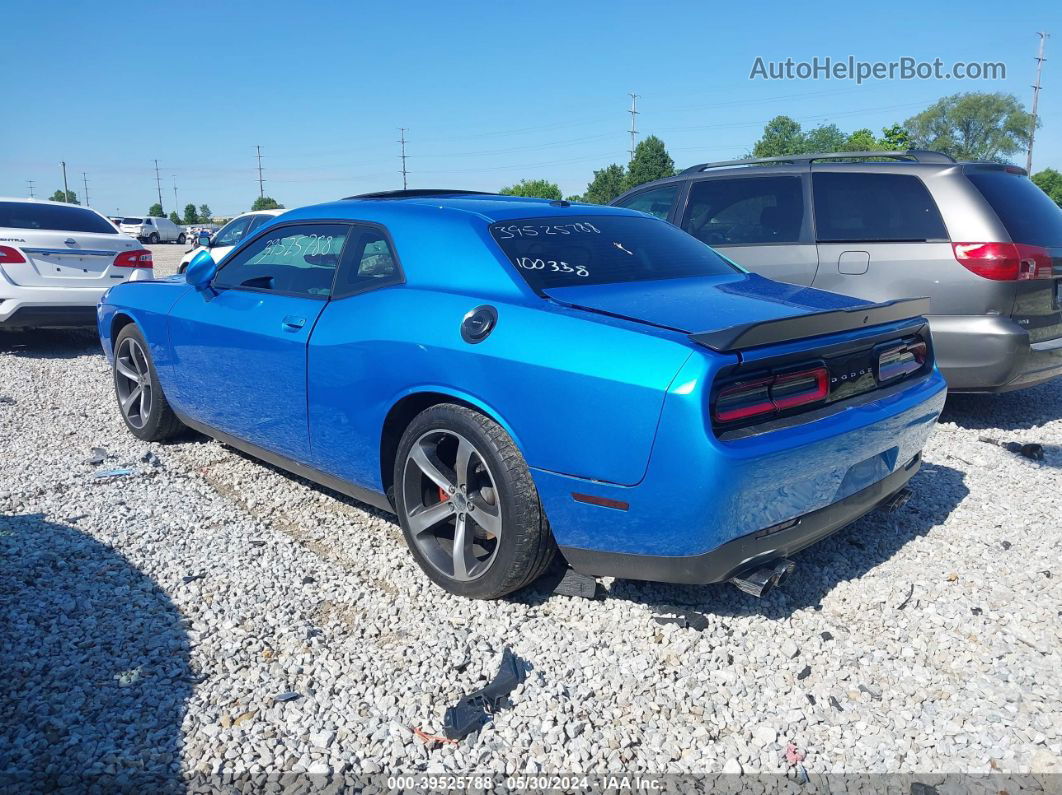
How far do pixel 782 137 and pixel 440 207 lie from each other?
315 ft

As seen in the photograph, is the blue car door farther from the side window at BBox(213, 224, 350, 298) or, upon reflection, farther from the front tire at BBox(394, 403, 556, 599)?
the front tire at BBox(394, 403, 556, 599)

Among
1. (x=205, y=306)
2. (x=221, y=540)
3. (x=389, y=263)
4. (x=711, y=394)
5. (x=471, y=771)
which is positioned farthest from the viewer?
(x=205, y=306)

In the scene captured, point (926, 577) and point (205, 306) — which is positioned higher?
point (205, 306)

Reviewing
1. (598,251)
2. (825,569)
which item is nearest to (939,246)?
(825,569)

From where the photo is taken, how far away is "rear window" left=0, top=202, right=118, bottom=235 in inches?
336

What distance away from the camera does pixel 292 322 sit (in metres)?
3.84

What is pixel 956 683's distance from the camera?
2.71m

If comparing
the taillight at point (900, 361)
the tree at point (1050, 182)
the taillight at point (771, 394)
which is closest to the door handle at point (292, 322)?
the taillight at point (771, 394)

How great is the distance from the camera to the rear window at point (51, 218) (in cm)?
853

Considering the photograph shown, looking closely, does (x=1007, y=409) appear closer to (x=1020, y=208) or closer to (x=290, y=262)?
(x=1020, y=208)

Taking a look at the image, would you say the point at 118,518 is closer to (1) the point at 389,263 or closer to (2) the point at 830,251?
(1) the point at 389,263

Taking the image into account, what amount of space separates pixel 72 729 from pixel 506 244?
2249 mm

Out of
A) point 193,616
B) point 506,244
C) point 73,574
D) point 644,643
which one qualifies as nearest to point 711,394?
point 644,643

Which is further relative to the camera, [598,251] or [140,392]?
[140,392]
